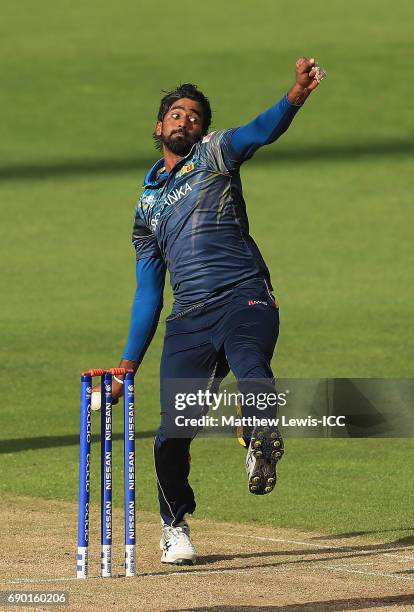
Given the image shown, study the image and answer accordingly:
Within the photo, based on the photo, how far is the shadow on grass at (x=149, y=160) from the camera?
30.6m

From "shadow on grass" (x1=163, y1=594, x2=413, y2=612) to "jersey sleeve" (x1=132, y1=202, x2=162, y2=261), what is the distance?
2.03m

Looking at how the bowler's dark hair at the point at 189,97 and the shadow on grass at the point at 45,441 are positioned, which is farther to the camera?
the shadow on grass at the point at 45,441

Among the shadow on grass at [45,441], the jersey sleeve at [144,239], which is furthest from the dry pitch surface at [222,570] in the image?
the shadow on grass at [45,441]

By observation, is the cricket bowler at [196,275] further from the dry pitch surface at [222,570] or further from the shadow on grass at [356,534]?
the shadow on grass at [356,534]

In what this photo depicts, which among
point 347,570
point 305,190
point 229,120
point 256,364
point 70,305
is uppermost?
point 229,120

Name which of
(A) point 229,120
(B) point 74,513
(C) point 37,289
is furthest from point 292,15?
(B) point 74,513

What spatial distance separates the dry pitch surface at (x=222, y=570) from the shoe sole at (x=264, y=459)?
584mm

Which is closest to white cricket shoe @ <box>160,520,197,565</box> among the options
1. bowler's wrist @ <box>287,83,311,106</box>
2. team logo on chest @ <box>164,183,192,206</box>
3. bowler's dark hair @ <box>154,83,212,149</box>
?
team logo on chest @ <box>164,183,192,206</box>

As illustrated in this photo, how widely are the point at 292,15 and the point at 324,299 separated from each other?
26.2m

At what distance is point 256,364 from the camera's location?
7.81 m

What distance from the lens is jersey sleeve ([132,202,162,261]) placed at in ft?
28.3

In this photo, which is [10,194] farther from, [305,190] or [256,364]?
[256,364]

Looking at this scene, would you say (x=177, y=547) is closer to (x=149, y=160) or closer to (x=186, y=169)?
(x=186, y=169)

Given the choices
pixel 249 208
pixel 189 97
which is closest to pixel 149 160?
pixel 249 208
